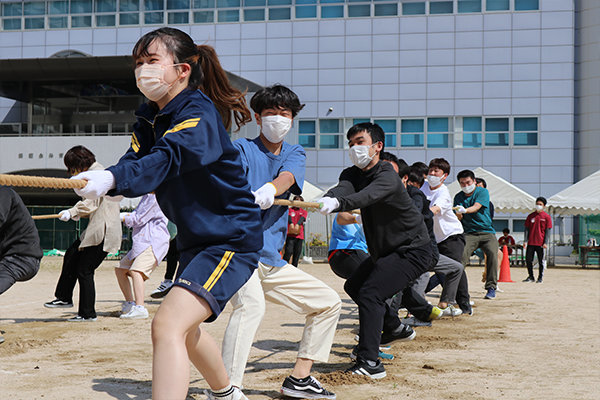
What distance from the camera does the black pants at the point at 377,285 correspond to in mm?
5234

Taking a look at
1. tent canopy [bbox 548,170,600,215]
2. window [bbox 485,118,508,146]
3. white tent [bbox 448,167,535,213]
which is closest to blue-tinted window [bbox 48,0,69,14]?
window [bbox 485,118,508,146]

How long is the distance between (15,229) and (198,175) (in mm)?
3609

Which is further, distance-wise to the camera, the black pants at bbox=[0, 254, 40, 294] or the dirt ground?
the black pants at bbox=[0, 254, 40, 294]

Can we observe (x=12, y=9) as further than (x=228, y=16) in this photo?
Yes

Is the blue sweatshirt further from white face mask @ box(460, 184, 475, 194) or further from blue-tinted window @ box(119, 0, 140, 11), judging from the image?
blue-tinted window @ box(119, 0, 140, 11)

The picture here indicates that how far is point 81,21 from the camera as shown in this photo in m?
36.5

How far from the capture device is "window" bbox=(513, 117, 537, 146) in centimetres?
3222

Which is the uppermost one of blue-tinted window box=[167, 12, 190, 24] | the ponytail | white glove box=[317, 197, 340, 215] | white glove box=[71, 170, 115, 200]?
blue-tinted window box=[167, 12, 190, 24]

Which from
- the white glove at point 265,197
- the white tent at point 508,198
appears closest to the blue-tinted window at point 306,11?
the white tent at point 508,198

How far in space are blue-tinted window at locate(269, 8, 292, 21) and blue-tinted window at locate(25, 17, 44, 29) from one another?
11775mm

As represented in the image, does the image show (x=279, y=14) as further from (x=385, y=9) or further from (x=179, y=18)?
(x=385, y=9)

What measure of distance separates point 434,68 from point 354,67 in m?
3.60

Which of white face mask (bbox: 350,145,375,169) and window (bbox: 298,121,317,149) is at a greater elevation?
window (bbox: 298,121,317,149)

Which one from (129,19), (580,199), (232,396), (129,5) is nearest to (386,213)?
(232,396)
